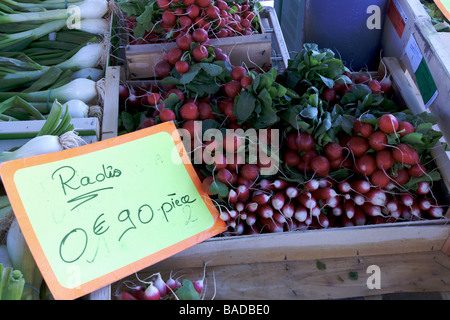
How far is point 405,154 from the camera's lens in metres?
1.17

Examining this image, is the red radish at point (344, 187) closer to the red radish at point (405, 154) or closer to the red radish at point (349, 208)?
the red radish at point (349, 208)

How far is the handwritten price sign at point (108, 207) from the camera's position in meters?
0.93

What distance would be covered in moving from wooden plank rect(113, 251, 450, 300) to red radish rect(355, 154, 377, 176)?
30 cm

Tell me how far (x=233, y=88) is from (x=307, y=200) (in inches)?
17.7

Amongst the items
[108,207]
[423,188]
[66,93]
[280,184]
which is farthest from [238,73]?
[66,93]

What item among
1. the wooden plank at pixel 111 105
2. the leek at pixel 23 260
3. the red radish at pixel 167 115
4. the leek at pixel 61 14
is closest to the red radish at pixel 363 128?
the red radish at pixel 167 115

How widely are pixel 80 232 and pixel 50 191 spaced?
0.46ft

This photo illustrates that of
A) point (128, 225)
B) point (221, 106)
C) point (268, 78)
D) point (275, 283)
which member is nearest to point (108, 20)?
point (221, 106)

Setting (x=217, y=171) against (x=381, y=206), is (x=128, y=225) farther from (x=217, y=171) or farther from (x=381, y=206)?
(x=381, y=206)

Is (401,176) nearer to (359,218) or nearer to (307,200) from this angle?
(359,218)

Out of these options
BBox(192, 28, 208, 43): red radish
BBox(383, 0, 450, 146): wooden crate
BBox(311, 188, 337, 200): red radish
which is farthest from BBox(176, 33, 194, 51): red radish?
BBox(383, 0, 450, 146): wooden crate

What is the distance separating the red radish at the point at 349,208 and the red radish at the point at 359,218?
2cm

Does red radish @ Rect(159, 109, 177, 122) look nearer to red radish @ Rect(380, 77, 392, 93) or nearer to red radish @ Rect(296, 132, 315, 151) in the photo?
red radish @ Rect(296, 132, 315, 151)

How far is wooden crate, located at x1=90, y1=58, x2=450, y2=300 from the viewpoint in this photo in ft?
3.83
